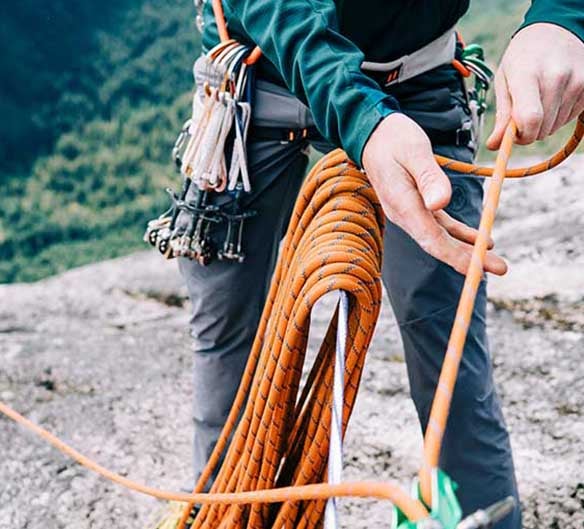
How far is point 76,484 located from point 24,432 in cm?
27

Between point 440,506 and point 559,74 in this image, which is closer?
point 440,506

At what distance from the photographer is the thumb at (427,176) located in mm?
952

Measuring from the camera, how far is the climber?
1.02 meters

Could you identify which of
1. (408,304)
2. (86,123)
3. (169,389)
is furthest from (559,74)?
(86,123)

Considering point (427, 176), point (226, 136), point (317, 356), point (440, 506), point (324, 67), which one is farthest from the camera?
point (226, 136)

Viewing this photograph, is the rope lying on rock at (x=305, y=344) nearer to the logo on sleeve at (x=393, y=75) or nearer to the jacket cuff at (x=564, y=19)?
the jacket cuff at (x=564, y=19)

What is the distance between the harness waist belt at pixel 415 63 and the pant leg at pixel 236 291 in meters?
0.21

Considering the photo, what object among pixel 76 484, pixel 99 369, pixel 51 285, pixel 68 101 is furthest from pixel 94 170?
pixel 76 484

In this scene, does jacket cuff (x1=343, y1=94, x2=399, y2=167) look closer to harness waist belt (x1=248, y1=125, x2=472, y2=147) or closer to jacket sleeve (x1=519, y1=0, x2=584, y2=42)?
jacket sleeve (x1=519, y1=0, x2=584, y2=42)

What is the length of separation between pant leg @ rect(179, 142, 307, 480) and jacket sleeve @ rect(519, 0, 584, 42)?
1.74ft

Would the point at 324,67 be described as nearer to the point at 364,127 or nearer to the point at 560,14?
the point at 364,127

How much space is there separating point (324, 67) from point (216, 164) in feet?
1.62

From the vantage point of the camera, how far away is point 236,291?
163 cm

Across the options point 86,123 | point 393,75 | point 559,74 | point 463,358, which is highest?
point 559,74
